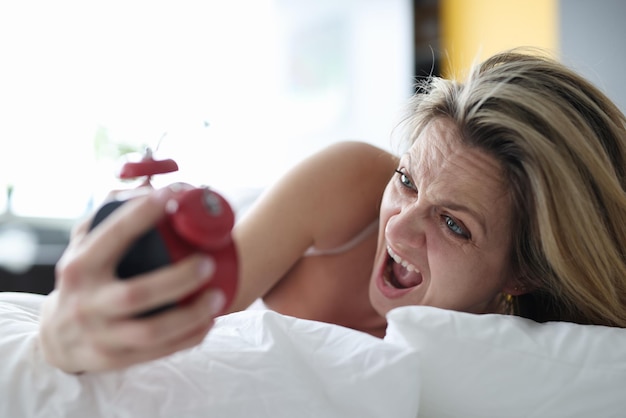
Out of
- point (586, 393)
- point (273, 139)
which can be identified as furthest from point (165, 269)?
point (273, 139)

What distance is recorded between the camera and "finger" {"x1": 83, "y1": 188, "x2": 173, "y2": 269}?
523 mm

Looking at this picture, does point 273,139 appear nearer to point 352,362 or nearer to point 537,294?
point 537,294

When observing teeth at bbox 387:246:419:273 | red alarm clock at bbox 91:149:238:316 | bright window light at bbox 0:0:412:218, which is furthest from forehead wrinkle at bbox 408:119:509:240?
bright window light at bbox 0:0:412:218

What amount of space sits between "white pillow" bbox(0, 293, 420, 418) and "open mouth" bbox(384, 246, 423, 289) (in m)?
0.41

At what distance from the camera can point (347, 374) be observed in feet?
2.49

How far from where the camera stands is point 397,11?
436 centimetres

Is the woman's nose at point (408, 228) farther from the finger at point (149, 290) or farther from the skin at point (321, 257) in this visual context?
the finger at point (149, 290)

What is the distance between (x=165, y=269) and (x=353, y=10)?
4.43 m

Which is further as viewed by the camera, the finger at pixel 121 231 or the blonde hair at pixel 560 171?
the blonde hair at pixel 560 171

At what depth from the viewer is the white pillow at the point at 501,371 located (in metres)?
0.85

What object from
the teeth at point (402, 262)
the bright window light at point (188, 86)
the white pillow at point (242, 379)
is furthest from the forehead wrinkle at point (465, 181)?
the bright window light at point (188, 86)

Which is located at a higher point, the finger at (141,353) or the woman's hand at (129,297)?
the woman's hand at (129,297)

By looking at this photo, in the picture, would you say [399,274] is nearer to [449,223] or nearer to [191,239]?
[449,223]

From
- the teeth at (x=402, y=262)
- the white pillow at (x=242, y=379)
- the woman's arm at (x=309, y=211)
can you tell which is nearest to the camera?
the white pillow at (x=242, y=379)
